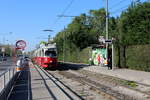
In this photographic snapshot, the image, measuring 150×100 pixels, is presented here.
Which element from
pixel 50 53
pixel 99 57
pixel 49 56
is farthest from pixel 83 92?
pixel 99 57

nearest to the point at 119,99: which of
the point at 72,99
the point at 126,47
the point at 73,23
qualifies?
the point at 72,99

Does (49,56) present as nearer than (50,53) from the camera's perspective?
Yes

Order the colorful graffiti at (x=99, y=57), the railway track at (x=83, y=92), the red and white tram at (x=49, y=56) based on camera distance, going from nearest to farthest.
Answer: the railway track at (x=83, y=92) < the red and white tram at (x=49, y=56) < the colorful graffiti at (x=99, y=57)

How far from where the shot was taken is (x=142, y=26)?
4391 cm

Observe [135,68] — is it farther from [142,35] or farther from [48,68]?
[48,68]

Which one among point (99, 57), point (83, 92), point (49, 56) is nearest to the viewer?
point (83, 92)

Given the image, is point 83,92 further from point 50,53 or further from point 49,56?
point 50,53

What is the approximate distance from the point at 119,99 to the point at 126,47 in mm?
22070

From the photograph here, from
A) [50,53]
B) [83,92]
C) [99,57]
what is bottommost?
[83,92]

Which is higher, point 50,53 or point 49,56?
point 50,53

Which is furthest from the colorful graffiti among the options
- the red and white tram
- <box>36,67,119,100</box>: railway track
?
<box>36,67,119,100</box>: railway track

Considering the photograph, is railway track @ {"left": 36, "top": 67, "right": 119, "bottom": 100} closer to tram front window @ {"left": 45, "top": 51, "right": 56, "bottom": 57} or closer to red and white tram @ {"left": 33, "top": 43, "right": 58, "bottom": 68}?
red and white tram @ {"left": 33, "top": 43, "right": 58, "bottom": 68}

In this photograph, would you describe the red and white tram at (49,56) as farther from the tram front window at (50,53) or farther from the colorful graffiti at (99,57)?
the colorful graffiti at (99,57)

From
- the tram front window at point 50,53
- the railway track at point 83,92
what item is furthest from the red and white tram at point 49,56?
the railway track at point 83,92
